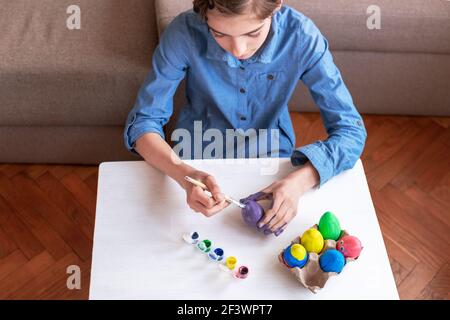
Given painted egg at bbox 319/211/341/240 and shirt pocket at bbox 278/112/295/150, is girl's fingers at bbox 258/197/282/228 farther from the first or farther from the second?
shirt pocket at bbox 278/112/295/150

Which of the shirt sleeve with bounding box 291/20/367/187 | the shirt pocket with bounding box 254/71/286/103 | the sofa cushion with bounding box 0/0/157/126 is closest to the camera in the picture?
the shirt sleeve with bounding box 291/20/367/187

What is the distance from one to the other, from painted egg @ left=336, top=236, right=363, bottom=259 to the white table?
30 millimetres

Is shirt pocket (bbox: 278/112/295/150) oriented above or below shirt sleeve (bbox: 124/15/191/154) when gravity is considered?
below

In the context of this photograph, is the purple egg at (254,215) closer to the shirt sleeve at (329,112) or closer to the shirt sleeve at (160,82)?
the shirt sleeve at (329,112)

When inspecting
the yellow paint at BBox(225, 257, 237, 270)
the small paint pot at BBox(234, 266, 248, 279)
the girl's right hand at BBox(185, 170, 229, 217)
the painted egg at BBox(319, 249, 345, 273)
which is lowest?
the small paint pot at BBox(234, 266, 248, 279)

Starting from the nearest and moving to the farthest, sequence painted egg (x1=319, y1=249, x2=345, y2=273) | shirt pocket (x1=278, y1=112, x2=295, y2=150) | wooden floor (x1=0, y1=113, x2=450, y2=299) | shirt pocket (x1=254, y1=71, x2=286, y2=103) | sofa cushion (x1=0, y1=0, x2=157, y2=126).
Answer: painted egg (x1=319, y1=249, x2=345, y2=273), shirt pocket (x1=254, y1=71, x2=286, y2=103), shirt pocket (x1=278, y1=112, x2=295, y2=150), sofa cushion (x1=0, y1=0, x2=157, y2=126), wooden floor (x1=0, y1=113, x2=450, y2=299)

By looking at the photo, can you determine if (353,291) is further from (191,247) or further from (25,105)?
(25,105)

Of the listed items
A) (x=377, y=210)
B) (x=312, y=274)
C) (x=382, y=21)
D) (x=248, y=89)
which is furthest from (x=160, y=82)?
(x=377, y=210)

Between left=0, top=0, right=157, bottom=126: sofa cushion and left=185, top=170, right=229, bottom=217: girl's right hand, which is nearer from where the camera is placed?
left=185, top=170, right=229, bottom=217: girl's right hand

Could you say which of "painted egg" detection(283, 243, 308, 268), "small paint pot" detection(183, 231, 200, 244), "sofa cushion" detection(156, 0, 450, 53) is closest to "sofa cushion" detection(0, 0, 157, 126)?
"sofa cushion" detection(156, 0, 450, 53)

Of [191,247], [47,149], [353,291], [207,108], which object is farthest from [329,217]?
[47,149]

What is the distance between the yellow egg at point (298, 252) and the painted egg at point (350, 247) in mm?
68

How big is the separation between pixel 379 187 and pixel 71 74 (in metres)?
1.02

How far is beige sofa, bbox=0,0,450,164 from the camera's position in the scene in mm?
1428
